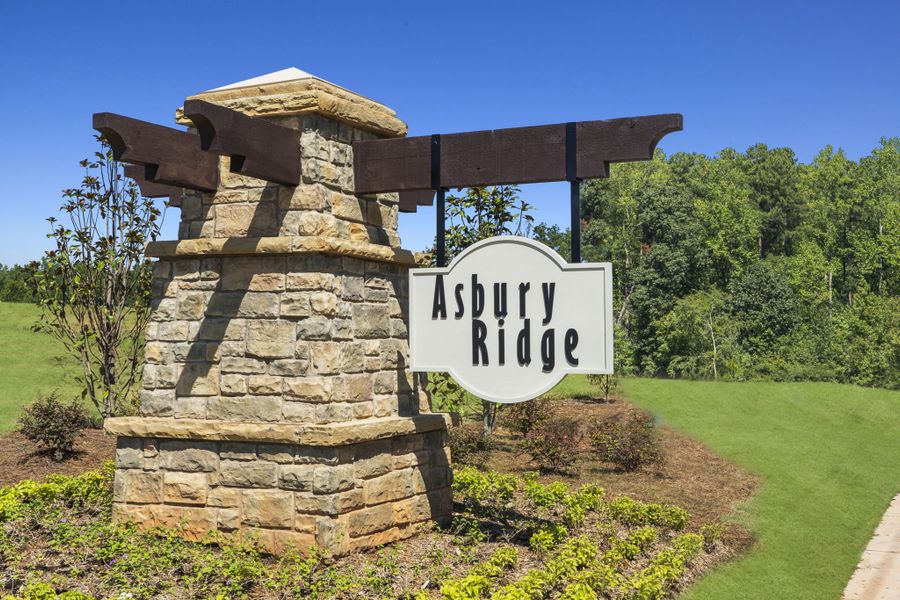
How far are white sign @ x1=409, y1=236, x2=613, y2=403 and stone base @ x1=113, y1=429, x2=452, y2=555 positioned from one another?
1.06 meters

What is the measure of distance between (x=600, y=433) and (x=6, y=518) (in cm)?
791

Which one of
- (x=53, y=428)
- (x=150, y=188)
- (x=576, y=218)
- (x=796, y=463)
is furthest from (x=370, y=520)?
(x=796, y=463)

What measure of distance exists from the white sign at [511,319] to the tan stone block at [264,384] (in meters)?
1.17

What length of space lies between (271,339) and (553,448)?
5403 millimetres

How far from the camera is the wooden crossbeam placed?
644 centimetres

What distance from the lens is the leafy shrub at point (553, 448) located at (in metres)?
11.0

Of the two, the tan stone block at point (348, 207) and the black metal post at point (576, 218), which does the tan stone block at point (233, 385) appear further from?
the black metal post at point (576, 218)

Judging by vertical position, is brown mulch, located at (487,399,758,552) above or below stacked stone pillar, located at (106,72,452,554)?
below

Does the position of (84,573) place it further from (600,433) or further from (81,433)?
(600,433)

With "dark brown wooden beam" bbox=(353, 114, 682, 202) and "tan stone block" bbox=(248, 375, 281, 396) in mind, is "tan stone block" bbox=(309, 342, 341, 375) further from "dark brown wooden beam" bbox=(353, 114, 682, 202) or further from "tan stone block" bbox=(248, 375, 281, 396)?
"dark brown wooden beam" bbox=(353, 114, 682, 202)

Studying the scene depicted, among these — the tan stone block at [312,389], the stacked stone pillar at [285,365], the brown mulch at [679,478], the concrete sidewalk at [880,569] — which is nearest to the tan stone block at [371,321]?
the stacked stone pillar at [285,365]

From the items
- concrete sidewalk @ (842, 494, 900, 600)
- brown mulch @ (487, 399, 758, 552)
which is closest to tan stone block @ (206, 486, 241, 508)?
brown mulch @ (487, 399, 758, 552)

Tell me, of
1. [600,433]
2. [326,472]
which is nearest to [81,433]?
[326,472]

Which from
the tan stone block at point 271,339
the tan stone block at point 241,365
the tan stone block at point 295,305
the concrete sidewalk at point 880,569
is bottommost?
the concrete sidewalk at point 880,569
